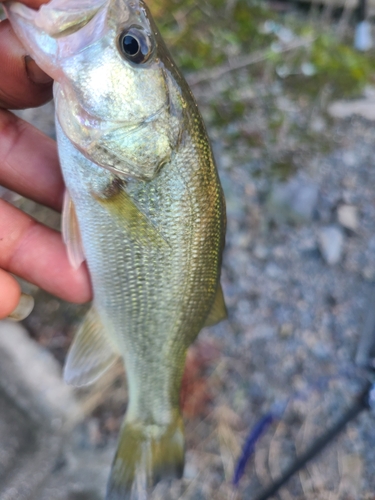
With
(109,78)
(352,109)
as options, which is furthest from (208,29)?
(109,78)

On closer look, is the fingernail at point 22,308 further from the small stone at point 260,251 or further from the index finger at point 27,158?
the small stone at point 260,251

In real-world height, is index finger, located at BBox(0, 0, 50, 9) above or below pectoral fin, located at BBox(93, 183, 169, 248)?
above

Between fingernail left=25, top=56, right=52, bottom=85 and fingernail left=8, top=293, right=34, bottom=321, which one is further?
fingernail left=8, top=293, right=34, bottom=321

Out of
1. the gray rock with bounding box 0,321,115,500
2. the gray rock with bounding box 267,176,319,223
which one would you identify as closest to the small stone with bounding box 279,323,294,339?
the gray rock with bounding box 267,176,319,223

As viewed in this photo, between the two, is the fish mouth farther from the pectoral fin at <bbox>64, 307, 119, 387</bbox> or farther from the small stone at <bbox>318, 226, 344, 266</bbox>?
the small stone at <bbox>318, 226, 344, 266</bbox>

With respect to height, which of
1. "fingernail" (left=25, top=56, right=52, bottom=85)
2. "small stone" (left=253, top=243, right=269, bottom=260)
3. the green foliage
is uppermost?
"fingernail" (left=25, top=56, right=52, bottom=85)

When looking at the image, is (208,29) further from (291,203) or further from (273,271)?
(273,271)
